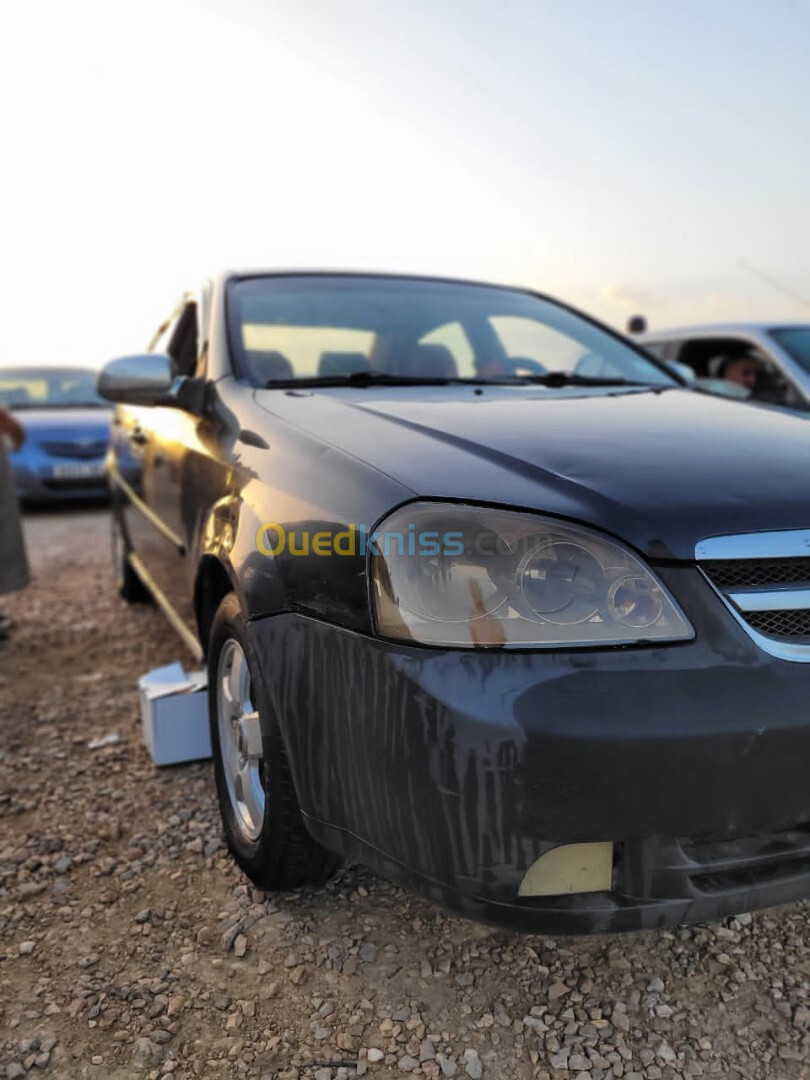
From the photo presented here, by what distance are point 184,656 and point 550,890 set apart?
9.18 feet

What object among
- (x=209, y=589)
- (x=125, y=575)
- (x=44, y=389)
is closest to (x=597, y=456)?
(x=209, y=589)

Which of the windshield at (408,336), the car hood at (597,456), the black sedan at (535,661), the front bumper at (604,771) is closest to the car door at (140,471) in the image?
the windshield at (408,336)

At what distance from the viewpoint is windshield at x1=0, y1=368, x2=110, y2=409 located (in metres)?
9.98

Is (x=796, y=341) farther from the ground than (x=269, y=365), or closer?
closer

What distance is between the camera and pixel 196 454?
252cm

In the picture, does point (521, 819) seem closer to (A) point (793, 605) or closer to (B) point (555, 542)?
(B) point (555, 542)

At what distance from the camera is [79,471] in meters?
9.09

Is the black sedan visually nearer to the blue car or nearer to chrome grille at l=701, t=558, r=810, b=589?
chrome grille at l=701, t=558, r=810, b=589

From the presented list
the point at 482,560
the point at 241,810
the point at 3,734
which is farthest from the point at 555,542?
the point at 3,734

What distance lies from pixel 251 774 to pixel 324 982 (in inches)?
18.8

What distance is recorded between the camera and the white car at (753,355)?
524 cm

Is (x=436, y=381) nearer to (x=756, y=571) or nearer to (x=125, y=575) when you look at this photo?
(x=756, y=571)

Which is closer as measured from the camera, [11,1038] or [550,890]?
[550,890]

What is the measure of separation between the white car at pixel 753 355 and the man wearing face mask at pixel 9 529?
3.32m
